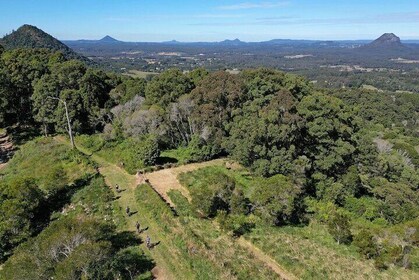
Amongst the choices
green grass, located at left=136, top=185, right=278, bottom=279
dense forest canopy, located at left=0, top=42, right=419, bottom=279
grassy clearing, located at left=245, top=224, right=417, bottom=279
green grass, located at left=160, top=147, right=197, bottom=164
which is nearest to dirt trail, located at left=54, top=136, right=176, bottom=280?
green grass, located at left=136, top=185, right=278, bottom=279

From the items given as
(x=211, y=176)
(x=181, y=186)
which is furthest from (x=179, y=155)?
(x=211, y=176)

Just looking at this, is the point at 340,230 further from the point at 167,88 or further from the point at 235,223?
the point at 167,88

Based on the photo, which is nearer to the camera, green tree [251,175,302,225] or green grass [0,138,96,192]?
green tree [251,175,302,225]

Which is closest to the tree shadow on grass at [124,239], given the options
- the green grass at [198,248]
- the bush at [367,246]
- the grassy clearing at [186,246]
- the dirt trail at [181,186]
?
the grassy clearing at [186,246]

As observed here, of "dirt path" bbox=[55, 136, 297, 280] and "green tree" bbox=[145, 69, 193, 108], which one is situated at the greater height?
"green tree" bbox=[145, 69, 193, 108]

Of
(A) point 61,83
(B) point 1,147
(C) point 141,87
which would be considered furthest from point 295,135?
(B) point 1,147

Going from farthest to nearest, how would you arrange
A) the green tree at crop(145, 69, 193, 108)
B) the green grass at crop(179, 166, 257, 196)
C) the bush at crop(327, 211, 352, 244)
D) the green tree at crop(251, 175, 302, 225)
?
1. the green tree at crop(145, 69, 193, 108)
2. the green grass at crop(179, 166, 257, 196)
3. the green tree at crop(251, 175, 302, 225)
4. the bush at crop(327, 211, 352, 244)

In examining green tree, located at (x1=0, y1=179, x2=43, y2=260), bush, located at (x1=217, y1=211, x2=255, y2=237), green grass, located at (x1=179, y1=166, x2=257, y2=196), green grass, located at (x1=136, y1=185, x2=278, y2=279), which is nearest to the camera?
green grass, located at (x1=136, y1=185, x2=278, y2=279)

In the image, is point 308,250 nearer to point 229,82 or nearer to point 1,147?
point 229,82

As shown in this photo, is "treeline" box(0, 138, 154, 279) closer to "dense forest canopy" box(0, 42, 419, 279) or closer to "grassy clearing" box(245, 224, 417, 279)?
"dense forest canopy" box(0, 42, 419, 279)
